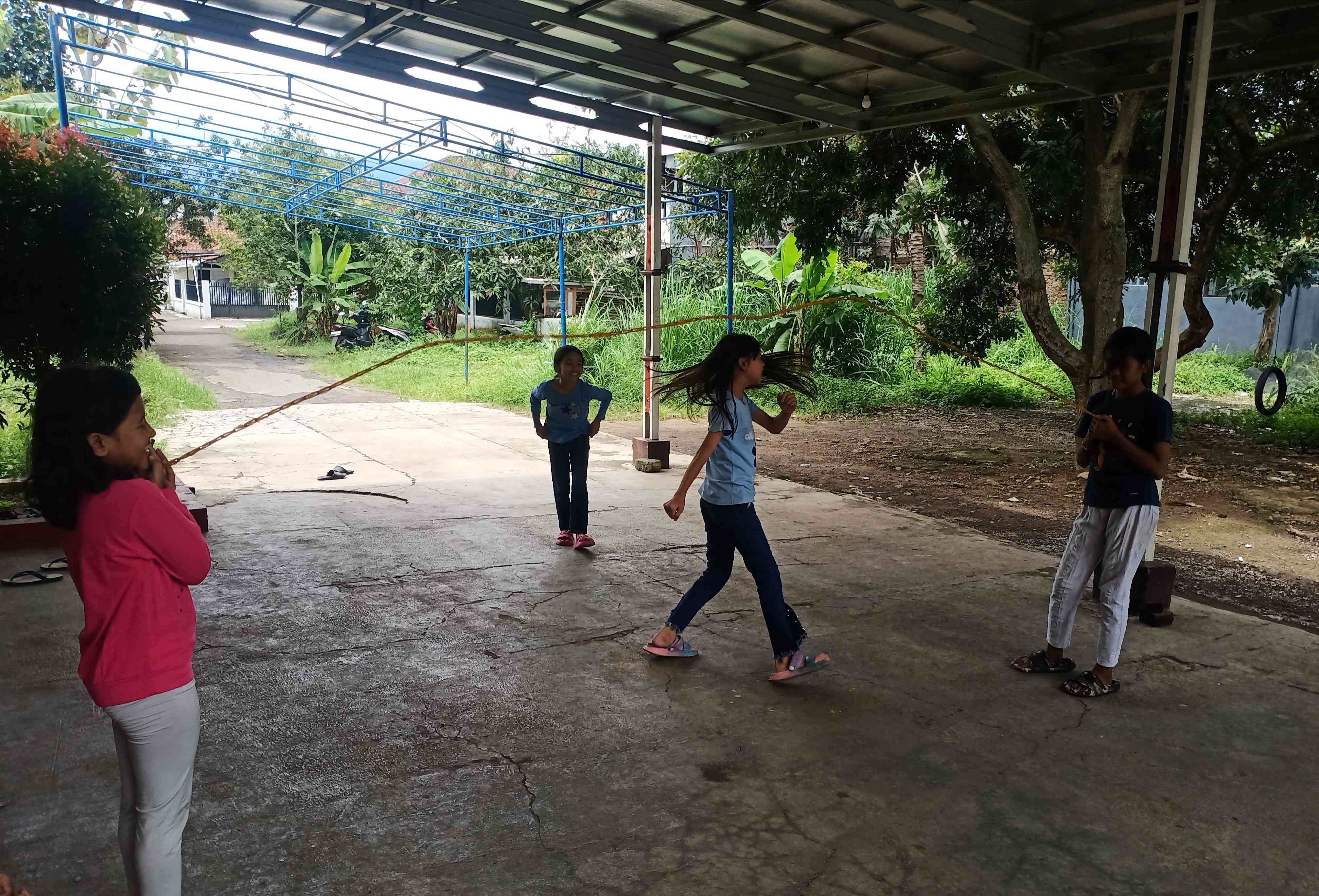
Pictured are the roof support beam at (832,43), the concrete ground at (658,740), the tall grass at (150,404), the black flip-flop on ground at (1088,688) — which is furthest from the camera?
the tall grass at (150,404)

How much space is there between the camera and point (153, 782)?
2.10 meters

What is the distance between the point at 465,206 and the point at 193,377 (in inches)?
250

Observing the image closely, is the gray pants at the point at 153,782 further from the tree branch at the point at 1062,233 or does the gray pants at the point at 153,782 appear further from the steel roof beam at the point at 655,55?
the tree branch at the point at 1062,233

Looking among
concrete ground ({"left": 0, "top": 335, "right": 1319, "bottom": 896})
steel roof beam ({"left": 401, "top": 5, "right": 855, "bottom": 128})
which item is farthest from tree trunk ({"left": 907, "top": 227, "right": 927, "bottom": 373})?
concrete ground ({"left": 0, "top": 335, "right": 1319, "bottom": 896})

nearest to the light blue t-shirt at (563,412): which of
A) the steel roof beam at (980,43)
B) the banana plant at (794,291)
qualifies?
the steel roof beam at (980,43)

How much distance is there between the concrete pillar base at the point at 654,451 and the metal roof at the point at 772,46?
3.04m

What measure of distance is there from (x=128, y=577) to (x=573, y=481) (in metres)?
4.15

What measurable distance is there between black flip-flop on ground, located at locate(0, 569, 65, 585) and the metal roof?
3.61 metres

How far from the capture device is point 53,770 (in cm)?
311

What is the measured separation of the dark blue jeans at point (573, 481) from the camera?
6133mm

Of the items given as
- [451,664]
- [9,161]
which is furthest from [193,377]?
[451,664]

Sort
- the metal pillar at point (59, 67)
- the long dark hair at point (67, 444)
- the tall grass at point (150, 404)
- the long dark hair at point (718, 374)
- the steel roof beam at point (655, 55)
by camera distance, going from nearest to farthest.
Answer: the long dark hair at point (67, 444), the long dark hair at point (718, 374), the steel roof beam at point (655, 55), the metal pillar at point (59, 67), the tall grass at point (150, 404)

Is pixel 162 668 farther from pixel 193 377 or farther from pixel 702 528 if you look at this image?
pixel 193 377

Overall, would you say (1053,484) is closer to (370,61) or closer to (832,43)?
(832,43)
